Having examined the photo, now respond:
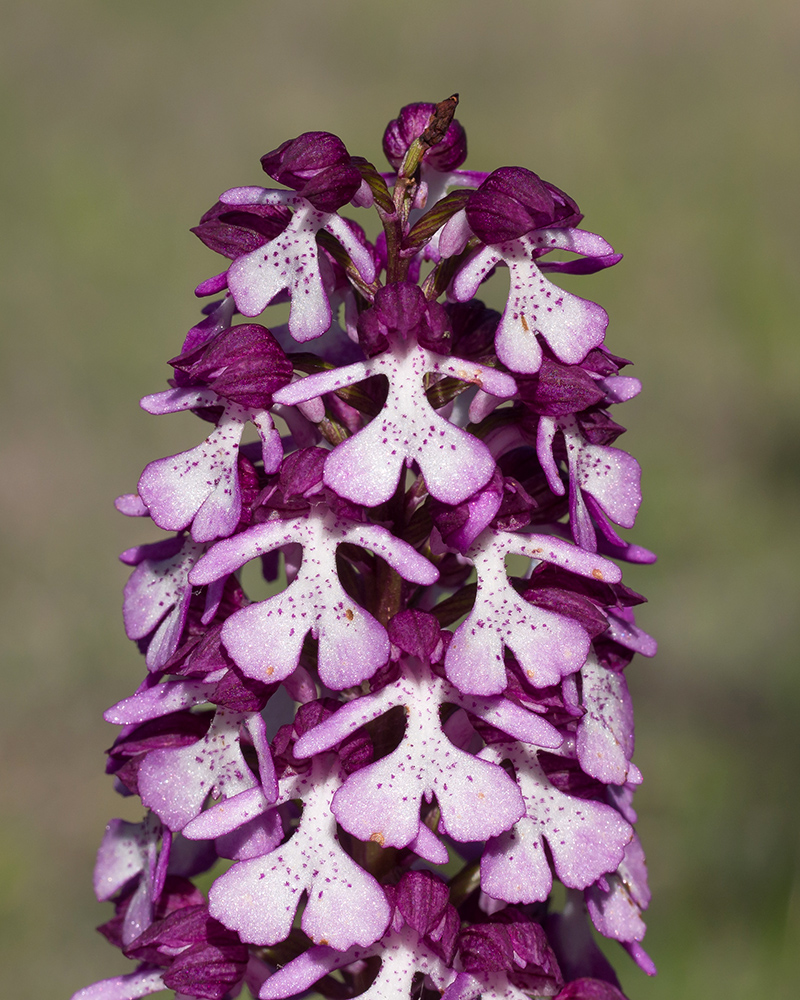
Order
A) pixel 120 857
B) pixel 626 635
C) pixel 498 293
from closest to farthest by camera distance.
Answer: pixel 626 635
pixel 120 857
pixel 498 293

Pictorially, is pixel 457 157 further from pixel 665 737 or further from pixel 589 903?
pixel 665 737

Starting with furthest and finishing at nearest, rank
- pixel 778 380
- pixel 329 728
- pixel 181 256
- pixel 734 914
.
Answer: pixel 181 256
pixel 778 380
pixel 734 914
pixel 329 728

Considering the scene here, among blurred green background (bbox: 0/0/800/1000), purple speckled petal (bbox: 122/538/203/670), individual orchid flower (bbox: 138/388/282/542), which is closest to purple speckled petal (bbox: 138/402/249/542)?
individual orchid flower (bbox: 138/388/282/542)

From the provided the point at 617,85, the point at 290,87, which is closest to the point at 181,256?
the point at 290,87

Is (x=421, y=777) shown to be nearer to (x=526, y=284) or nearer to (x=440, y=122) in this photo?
(x=526, y=284)

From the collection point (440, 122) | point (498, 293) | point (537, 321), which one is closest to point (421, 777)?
point (537, 321)
